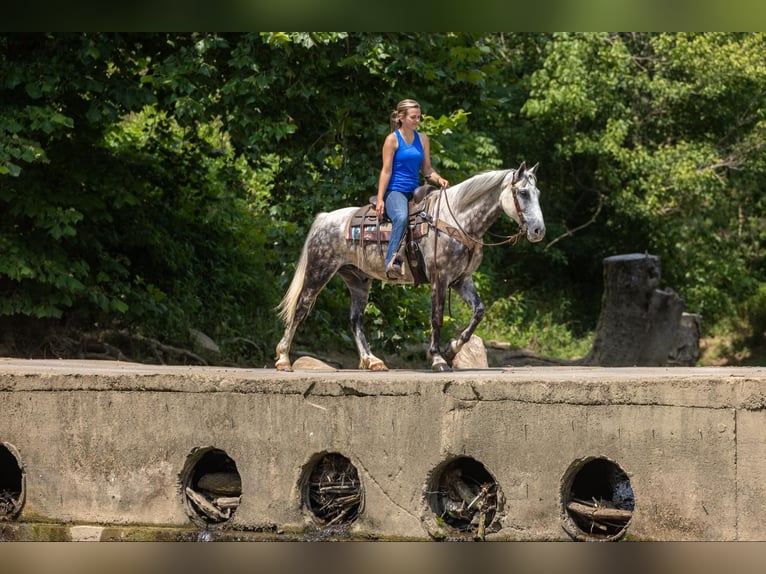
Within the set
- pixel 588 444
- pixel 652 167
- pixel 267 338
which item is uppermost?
pixel 652 167

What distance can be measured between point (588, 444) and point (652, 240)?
720 inches

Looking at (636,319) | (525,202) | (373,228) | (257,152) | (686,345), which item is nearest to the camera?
(525,202)

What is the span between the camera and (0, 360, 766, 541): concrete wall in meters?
8.19

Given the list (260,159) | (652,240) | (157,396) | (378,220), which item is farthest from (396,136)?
(652,240)

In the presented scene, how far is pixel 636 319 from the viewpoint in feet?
62.8

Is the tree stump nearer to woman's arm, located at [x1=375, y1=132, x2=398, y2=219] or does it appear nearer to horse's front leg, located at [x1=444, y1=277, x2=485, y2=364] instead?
horse's front leg, located at [x1=444, y1=277, x2=485, y2=364]

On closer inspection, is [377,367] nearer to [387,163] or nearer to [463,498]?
[387,163]

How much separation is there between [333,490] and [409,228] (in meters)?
2.31

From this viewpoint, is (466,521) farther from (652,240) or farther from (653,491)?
(652,240)

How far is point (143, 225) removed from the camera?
1706 cm

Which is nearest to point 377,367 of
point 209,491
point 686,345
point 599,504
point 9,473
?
point 209,491

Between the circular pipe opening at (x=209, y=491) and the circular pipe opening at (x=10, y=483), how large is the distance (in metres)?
1.27

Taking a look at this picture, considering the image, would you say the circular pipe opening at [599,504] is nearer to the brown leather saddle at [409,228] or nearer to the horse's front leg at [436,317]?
the horse's front leg at [436,317]

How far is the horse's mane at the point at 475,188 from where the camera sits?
1040cm
